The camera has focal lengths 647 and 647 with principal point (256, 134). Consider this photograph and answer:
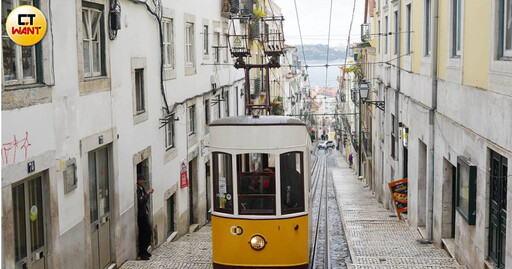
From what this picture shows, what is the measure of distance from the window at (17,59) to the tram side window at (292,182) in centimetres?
346

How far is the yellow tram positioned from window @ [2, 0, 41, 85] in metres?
2.75

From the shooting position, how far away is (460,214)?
1017 centimetres

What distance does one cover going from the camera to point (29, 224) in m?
7.42

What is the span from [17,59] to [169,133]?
7.08m

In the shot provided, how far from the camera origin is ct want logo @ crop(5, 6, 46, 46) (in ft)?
20.6

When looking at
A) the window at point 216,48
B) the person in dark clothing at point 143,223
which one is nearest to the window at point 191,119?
the window at point 216,48

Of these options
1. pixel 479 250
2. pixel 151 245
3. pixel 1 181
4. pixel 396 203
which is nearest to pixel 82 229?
pixel 1 181

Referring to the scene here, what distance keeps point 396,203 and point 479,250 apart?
7.09 m

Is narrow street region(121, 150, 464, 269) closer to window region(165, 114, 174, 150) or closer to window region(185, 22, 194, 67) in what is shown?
window region(165, 114, 174, 150)

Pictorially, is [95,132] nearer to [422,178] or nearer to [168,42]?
[168,42]

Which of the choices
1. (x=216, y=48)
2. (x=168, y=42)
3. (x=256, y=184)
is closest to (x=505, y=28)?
(x=256, y=184)

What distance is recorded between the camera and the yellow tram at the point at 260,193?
8930 mm

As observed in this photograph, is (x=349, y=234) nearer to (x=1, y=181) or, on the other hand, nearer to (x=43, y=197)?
(x=43, y=197)

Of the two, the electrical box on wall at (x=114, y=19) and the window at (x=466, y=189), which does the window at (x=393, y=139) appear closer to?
the window at (x=466, y=189)
